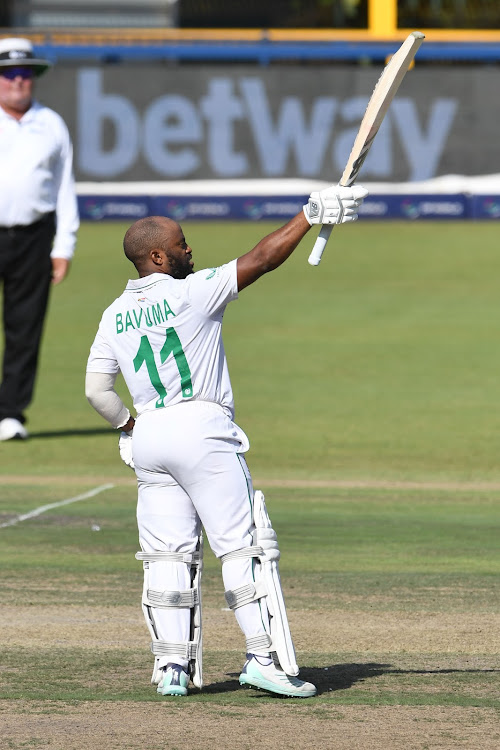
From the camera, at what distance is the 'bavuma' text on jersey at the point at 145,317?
5211mm

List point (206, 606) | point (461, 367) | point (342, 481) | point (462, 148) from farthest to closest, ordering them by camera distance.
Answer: point (462, 148) < point (461, 367) < point (342, 481) < point (206, 606)

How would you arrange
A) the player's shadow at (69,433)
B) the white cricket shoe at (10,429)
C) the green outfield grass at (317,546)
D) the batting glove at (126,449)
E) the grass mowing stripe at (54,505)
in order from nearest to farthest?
1. the green outfield grass at (317,546)
2. the batting glove at (126,449)
3. the grass mowing stripe at (54,505)
4. the white cricket shoe at (10,429)
5. the player's shadow at (69,433)

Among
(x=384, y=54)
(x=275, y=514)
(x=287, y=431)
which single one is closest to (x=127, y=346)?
(x=275, y=514)

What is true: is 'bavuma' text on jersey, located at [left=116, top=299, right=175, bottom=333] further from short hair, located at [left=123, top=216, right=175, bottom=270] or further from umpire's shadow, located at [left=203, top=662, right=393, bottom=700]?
umpire's shadow, located at [left=203, top=662, right=393, bottom=700]

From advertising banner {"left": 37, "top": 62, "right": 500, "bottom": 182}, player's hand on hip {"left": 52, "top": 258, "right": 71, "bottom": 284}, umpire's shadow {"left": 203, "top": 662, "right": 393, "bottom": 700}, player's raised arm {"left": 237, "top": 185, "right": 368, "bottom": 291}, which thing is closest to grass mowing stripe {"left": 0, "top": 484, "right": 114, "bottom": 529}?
player's hand on hip {"left": 52, "top": 258, "right": 71, "bottom": 284}

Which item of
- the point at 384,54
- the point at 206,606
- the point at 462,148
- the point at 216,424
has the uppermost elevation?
the point at 384,54

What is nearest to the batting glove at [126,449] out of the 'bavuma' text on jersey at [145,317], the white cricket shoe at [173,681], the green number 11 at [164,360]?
the green number 11 at [164,360]

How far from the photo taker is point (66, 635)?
19.8ft

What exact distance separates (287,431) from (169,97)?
1690 centimetres

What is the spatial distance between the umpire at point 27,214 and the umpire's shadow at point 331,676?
586 cm

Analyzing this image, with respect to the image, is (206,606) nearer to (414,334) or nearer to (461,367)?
(461,367)

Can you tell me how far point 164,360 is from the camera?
524cm

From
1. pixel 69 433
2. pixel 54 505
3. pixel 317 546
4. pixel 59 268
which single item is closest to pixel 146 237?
pixel 317 546

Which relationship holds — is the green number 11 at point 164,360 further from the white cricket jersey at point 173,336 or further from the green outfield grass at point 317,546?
the green outfield grass at point 317,546
